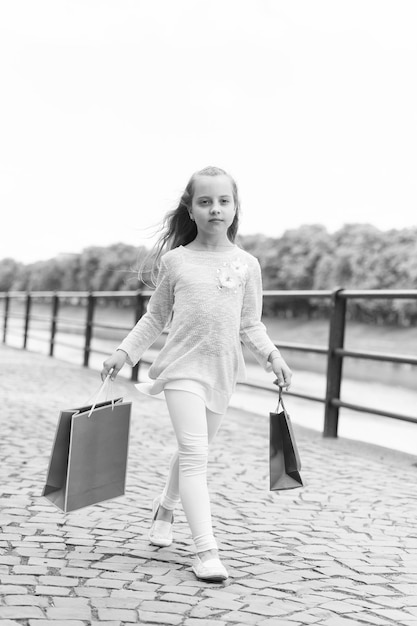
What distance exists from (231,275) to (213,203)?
25 centimetres

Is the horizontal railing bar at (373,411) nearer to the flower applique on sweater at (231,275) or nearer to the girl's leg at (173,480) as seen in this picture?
the girl's leg at (173,480)

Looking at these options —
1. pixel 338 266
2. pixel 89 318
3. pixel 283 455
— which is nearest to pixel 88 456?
pixel 283 455

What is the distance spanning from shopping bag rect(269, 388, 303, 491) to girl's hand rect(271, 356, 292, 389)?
0.06 metres

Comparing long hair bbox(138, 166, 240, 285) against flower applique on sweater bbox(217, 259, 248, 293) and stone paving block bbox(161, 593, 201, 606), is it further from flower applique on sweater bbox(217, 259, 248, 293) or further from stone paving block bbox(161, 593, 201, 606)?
stone paving block bbox(161, 593, 201, 606)

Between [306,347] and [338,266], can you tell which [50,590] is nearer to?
[306,347]

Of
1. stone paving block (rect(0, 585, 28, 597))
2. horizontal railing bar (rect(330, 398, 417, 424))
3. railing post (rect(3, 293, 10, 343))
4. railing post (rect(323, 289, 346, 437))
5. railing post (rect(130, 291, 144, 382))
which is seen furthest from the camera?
railing post (rect(3, 293, 10, 343))

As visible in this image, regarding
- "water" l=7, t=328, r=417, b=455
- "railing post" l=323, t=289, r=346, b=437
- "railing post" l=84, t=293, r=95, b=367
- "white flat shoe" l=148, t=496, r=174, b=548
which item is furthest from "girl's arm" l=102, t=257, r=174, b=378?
"railing post" l=84, t=293, r=95, b=367

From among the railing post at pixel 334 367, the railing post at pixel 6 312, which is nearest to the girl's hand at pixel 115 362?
the railing post at pixel 334 367

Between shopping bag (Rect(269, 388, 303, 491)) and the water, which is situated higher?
shopping bag (Rect(269, 388, 303, 491))

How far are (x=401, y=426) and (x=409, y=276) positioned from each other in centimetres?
6211

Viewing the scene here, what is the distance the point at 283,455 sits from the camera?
3.13m

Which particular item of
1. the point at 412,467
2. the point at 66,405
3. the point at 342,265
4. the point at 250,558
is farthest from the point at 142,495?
the point at 342,265

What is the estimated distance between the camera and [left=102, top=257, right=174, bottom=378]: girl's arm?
3121 millimetres

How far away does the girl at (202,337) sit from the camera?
2986 mm
